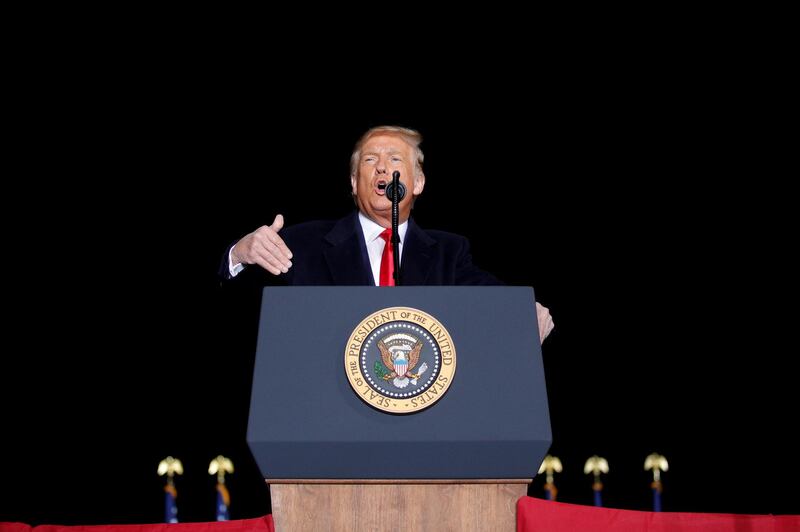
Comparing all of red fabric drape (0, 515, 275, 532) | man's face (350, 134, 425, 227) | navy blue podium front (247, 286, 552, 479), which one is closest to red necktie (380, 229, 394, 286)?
man's face (350, 134, 425, 227)

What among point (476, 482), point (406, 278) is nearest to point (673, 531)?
point (476, 482)

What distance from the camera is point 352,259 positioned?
209 cm

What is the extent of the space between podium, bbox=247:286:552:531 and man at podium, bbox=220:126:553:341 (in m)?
0.52

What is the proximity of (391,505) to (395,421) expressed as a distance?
141 mm

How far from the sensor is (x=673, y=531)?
4.83 feet

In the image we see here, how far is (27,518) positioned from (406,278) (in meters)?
3.50

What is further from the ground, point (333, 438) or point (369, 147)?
point (369, 147)

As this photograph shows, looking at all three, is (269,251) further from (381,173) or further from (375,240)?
(381,173)

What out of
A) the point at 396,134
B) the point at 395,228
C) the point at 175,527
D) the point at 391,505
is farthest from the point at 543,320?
the point at 175,527

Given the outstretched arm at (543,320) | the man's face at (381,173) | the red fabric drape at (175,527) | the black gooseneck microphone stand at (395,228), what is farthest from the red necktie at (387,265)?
the red fabric drape at (175,527)

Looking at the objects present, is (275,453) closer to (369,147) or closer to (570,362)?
(369,147)

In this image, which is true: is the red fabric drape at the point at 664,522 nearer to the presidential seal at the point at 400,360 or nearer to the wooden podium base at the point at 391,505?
the wooden podium base at the point at 391,505

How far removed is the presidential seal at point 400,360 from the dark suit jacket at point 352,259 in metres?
0.56

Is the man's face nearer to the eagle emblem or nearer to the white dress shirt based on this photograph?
the white dress shirt
